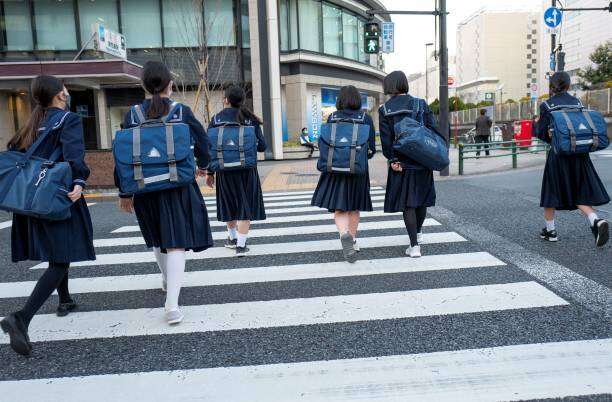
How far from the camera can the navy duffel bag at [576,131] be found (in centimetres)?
493

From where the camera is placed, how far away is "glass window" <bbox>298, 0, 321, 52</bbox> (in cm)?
2458

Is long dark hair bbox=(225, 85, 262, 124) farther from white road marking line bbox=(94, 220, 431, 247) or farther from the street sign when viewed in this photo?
the street sign

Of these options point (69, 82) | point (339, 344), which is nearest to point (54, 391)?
point (339, 344)

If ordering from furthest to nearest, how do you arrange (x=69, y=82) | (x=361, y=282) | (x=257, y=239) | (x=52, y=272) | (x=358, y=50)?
(x=358, y=50) < (x=69, y=82) < (x=257, y=239) < (x=361, y=282) < (x=52, y=272)

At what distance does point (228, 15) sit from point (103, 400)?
2191cm

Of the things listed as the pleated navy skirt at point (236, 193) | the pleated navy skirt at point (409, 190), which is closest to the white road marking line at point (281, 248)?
the pleated navy skirt at point (236, 193)

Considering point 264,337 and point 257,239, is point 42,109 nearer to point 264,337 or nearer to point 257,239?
point 264,337

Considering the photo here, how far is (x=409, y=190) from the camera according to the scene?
15.8 ft

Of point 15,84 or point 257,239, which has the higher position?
point 15,84

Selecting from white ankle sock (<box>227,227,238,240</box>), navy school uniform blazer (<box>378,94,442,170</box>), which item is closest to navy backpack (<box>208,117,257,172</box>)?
white ankle sock (<box>227,227,238,240</box>)

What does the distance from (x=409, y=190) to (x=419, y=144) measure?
488 millimetres

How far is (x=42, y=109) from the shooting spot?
10.8ft

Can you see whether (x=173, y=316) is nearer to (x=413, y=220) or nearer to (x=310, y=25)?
(x=413, y=220)

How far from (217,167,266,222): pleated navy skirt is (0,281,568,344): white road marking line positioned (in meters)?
1.79
